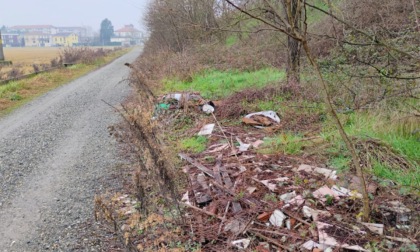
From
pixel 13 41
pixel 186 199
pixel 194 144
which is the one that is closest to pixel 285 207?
pixel 186 199

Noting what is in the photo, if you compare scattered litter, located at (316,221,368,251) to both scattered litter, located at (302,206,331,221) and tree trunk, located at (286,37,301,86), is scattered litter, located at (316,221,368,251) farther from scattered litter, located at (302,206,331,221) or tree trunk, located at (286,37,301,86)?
tree trunk, located at (286,37,301,86)

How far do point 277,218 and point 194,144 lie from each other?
2.83 metres

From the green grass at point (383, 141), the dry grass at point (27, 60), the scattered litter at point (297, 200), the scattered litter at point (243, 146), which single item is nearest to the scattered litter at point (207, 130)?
the scattered litter at point (243, 146)

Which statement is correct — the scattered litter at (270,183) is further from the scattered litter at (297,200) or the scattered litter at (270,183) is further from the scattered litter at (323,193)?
the scattered litter at (323,193)

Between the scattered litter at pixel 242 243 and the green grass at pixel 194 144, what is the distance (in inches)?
101

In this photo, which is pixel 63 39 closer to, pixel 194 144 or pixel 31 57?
pixel 31 57

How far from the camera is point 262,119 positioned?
6.61 meters

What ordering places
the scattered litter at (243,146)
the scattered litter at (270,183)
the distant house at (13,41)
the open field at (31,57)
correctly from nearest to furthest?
the scattered litter at (270,183) → the scattered litter at (243,146) → the open field at (31,57) → the distant house at (13,41)

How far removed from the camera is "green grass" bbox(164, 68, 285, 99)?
9.71 m

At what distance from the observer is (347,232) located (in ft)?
9.98

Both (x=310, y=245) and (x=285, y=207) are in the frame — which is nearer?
(x=310, y=245)

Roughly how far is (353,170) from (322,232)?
1.31 meters

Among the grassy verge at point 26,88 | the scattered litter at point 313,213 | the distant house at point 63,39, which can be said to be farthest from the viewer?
the distant house at point 63,39

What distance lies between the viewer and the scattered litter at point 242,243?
3.15m
